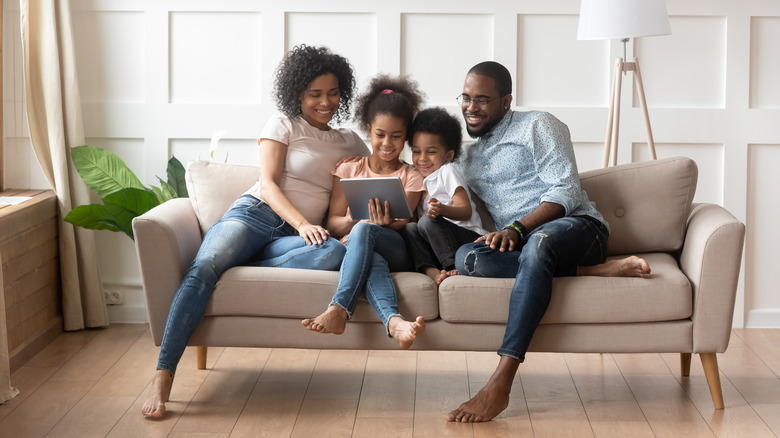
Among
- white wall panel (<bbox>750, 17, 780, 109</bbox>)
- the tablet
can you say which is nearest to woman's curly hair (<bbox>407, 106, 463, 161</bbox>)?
the tablet

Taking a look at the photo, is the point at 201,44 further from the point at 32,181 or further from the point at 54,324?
the point at 54,324

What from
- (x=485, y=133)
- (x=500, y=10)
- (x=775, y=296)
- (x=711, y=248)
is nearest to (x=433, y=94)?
(x=500, y=10)

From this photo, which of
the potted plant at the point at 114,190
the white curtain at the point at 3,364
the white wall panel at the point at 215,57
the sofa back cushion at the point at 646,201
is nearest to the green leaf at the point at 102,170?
the potted plant at the point at 114,190

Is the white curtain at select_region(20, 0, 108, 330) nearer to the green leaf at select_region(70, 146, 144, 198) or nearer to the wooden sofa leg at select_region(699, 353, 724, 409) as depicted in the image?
the green leaf at select_region(70, 146, 144, 198)

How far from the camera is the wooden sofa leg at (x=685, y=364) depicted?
294cm

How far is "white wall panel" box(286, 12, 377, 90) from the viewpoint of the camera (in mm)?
3654

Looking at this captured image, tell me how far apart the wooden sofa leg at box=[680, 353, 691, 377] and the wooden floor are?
0.11ft

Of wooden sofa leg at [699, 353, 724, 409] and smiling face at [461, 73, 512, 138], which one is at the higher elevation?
smiling face at [461, 73, 512, 138]

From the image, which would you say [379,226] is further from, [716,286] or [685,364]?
[685,364]

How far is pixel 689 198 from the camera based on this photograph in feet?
9.58

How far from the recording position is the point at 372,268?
2.61m

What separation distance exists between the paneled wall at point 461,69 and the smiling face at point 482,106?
784mm

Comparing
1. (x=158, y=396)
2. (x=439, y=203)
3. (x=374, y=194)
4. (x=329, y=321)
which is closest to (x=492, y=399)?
(x=329, y=321)

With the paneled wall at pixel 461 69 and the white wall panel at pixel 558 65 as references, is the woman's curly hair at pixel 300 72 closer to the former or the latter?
the paneled wall at pixel 461 69
